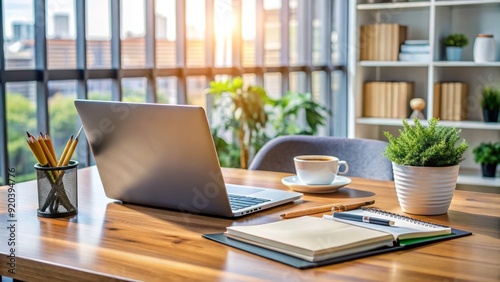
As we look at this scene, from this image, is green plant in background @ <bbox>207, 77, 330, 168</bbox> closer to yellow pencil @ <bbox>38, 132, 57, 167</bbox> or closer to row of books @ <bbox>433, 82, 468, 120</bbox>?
row of books @ <bbox>433, 82, 468, 120</bbox>

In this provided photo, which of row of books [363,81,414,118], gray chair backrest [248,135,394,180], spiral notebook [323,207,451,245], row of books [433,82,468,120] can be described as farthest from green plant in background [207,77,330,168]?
spiral notebook [323,207,451,245]

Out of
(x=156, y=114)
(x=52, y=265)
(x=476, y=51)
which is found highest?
(x=476, y=51)

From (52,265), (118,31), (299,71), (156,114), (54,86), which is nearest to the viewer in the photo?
(52,265)

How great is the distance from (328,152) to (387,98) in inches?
92.6

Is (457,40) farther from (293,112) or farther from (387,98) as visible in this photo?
(293,112)

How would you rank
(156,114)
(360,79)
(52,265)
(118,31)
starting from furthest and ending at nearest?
(360,79) < (118,31) < (156,114) < (52,265)

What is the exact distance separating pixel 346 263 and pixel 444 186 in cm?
47

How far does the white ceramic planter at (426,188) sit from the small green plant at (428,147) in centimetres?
2

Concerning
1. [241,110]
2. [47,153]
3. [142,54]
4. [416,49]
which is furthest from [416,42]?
[47,153]

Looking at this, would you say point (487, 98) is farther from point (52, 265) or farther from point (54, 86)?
point (52, 265)

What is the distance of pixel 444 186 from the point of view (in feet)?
5.28

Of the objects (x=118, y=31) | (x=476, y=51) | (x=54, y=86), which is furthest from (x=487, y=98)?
(x=54, y=86)

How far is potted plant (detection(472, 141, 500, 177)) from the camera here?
13.9ft

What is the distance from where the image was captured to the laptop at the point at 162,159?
5.07 ft
